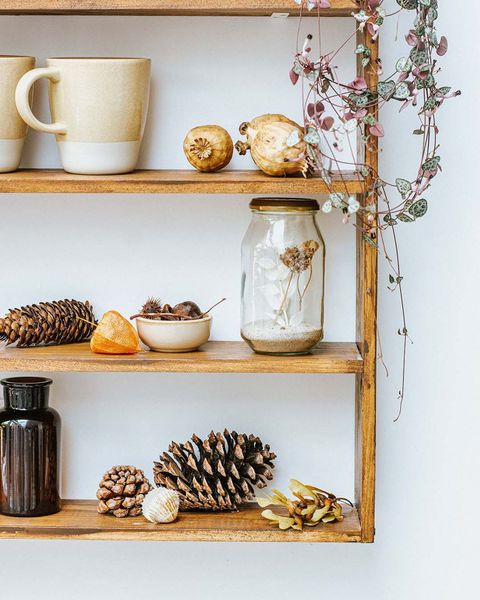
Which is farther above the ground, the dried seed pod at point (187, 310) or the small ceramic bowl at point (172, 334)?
the dried seed pod at point (187, 310)

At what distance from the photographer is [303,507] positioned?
1.15m

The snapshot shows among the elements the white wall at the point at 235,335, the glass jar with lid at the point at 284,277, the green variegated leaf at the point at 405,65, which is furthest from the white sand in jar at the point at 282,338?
the green variegated leaf at the point at 405,65

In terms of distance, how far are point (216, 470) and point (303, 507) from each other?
4.4 inches

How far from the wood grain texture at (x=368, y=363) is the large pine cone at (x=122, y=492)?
0.85 feet

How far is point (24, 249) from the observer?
124 centimetres

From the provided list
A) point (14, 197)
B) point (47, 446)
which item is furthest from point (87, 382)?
point (14, 197)

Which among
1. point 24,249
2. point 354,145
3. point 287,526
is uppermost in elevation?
point 354,145

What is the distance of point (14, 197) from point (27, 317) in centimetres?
16

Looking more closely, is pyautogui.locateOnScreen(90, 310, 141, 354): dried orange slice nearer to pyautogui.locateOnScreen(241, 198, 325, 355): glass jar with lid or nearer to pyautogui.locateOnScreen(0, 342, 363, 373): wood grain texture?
pyautogui.locateOnScreen(0, 342, 363, 373): wood grain texture

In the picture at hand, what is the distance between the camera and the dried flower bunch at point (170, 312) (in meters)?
1.15

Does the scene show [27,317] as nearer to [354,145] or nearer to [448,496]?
[354,145]

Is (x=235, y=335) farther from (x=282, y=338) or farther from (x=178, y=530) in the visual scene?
(x=178, y=530)

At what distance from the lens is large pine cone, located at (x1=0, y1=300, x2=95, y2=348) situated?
1.17 metres

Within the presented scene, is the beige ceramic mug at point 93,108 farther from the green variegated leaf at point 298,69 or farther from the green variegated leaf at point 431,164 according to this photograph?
the green variegated leaf at point 431,164
